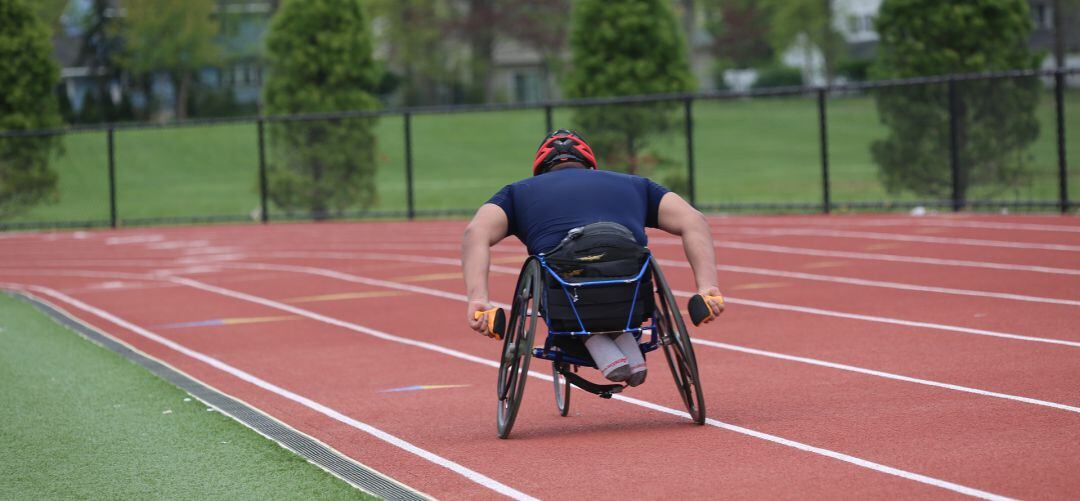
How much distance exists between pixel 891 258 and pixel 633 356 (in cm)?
972

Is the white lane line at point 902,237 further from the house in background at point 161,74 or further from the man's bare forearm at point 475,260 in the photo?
the house in background at point 161,74

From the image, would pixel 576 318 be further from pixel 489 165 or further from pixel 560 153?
pixel 489 165

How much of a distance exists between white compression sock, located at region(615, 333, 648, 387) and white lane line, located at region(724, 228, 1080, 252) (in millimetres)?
10304

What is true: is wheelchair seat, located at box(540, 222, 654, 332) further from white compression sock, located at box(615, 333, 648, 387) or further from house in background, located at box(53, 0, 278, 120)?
house in background, located at box(53, 0, 278, 120)

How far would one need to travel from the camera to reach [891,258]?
16.3m

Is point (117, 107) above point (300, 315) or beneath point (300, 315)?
above

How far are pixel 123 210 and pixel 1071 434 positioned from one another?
2643 cm

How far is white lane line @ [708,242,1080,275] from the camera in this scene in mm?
14735

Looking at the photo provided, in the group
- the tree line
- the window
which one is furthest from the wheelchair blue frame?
the window

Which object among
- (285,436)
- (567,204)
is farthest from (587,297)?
(285,436)

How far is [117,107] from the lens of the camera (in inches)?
2363

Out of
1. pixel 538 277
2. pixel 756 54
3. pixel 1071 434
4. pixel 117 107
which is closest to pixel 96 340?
pixel 538 277

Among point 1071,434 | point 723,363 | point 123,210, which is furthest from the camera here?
point 123,210

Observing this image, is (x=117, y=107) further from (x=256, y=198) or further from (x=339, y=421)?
(x=339, y=421)
